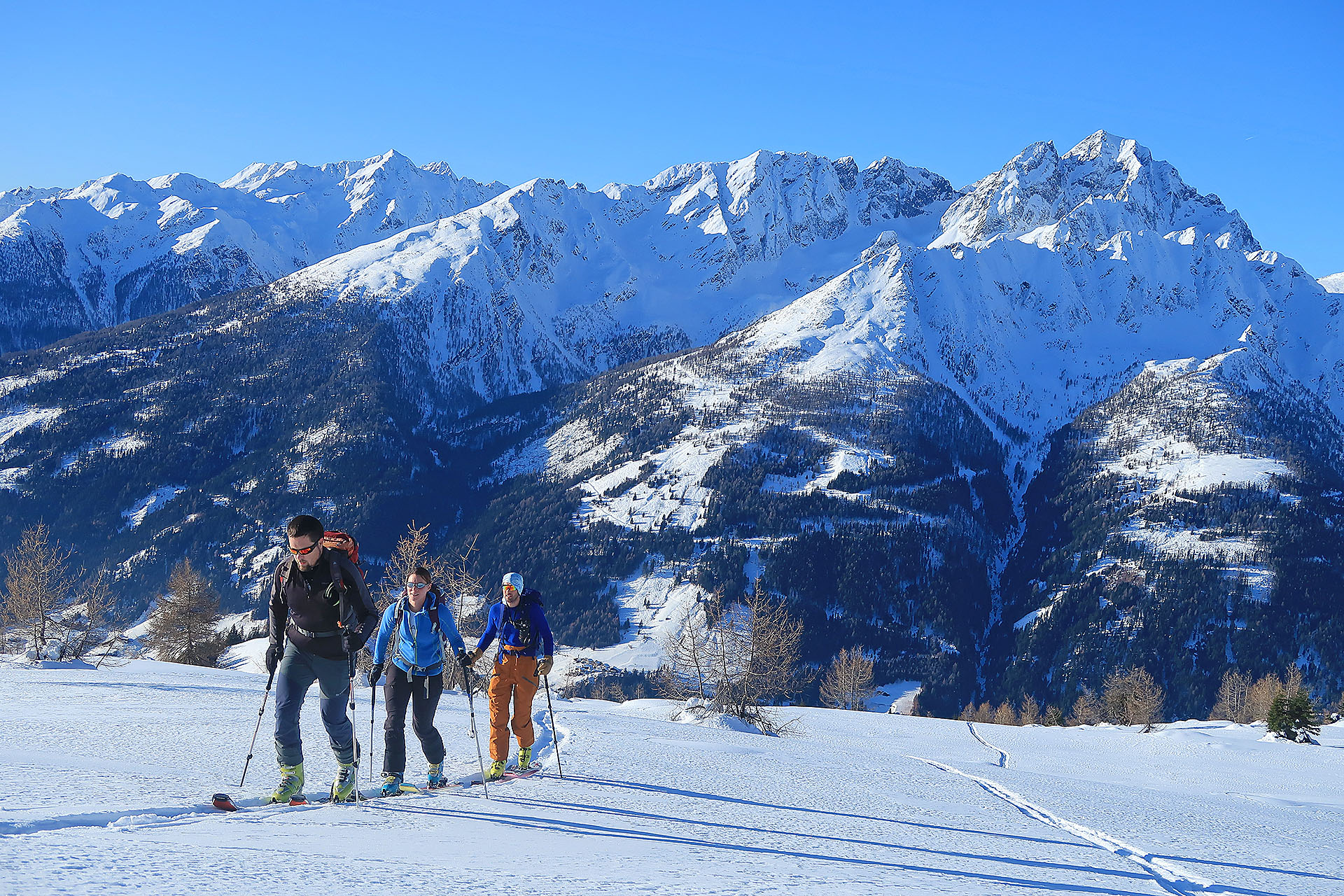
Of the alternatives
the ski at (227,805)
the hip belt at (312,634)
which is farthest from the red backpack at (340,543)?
the ski at (227,805)

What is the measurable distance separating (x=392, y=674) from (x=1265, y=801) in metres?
15.6

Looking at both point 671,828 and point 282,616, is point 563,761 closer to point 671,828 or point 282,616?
point 671,828

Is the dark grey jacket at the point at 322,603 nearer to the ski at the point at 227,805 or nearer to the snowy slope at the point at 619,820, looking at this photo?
the ski at the point at 227,805

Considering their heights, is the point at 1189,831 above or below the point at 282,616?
below

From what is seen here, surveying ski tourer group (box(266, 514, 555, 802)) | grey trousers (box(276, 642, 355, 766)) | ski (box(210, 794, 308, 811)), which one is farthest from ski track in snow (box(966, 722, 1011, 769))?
ski (box(210, 794, 308, 811))

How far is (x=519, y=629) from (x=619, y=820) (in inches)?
136

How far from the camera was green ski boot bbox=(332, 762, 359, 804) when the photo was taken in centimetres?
834

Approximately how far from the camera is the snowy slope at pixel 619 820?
5.55m

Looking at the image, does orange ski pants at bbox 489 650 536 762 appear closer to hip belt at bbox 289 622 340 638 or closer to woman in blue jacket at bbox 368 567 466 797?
woman in blue jacket at bbox 368 567 466 797

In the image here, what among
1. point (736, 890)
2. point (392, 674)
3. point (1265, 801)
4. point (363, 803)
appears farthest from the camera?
point (1265, 801)

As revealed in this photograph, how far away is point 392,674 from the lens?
9.73 m

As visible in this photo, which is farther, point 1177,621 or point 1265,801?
point 1177,621

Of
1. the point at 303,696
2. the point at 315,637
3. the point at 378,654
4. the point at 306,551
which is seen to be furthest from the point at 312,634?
the point at 378,654

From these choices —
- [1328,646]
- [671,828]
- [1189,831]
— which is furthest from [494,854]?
[1328,646]
